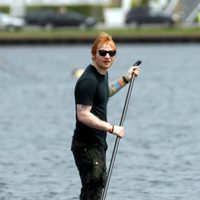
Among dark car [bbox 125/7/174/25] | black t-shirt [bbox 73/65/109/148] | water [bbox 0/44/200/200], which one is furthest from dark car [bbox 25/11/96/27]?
black t-shirt [bbox 73/65/109/148]

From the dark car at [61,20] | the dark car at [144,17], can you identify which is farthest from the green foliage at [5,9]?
the dark car at [144,17]

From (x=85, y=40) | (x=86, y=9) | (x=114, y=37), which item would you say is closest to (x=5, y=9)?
(x=86, y=9)

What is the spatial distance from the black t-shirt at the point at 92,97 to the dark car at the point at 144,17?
71079mm

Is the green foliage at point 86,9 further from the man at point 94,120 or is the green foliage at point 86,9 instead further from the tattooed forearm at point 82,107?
the tattooed forearm at point 82,107

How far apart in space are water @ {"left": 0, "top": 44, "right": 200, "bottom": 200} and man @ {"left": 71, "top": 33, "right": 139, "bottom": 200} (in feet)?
13.7

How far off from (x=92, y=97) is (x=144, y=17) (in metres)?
72.4

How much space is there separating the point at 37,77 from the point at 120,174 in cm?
3150

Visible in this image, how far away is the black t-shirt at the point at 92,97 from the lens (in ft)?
40.3

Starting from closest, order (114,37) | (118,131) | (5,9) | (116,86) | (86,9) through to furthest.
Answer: (118,131) < (116,86) < (114,37) < (86,9) < (5,9)

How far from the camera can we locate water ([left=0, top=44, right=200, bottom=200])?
17906mm

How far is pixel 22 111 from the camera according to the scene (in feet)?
110

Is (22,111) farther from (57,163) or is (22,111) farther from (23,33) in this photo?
(23,33)

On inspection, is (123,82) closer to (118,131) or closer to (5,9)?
(118,131)

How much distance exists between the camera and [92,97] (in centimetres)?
1232
